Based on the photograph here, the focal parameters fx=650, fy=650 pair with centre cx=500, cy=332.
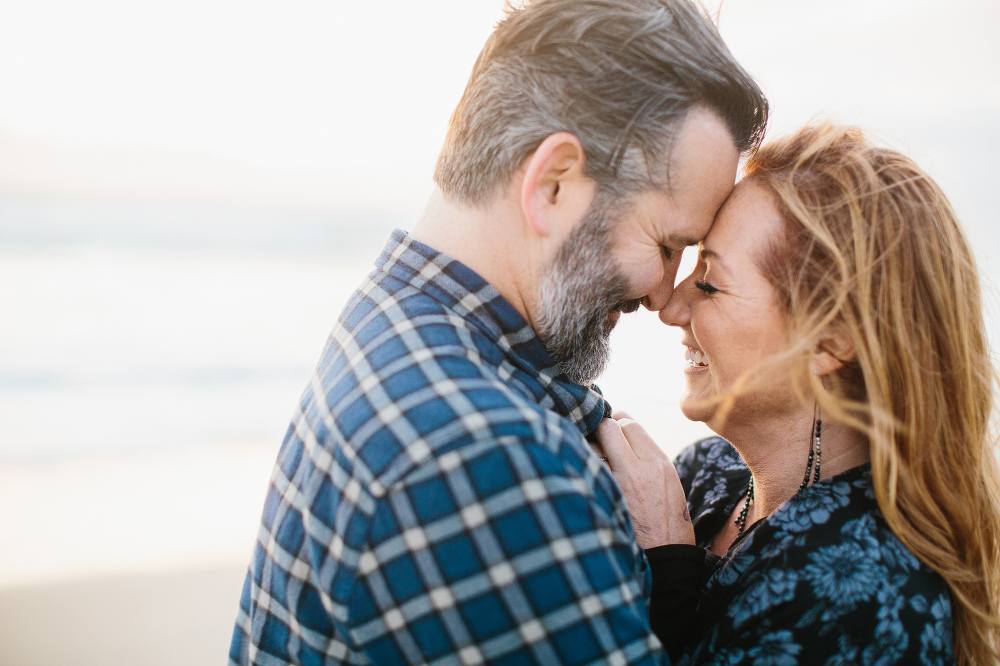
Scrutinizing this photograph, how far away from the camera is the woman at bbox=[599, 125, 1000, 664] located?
123 cm

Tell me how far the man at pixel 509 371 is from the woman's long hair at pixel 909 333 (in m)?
0.24

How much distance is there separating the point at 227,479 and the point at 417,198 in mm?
4871

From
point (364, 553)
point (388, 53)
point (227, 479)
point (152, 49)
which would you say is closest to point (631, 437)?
point (364, 553)

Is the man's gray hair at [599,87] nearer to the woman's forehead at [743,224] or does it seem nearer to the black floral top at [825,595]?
the woman's forehead at [743,224]

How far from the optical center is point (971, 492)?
140 cm

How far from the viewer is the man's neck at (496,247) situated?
1275 mm

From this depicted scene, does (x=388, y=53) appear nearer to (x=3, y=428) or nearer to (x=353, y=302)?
(x=3, y=428)

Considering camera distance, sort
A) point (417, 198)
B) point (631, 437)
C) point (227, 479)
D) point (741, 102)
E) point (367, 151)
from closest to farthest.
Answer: point (741, 102)
point (631, 437)
point (227, 479)
point (367, 151)
point (417, 198)

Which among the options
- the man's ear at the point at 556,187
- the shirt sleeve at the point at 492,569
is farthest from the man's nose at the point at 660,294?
the shirt sleeve at the point at 492,569

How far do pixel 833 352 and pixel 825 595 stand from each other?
0.52 metres

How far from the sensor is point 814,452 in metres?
1.51

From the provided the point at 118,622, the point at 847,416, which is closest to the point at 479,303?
the point at 847,416

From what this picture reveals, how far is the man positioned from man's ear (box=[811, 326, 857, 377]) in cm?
37

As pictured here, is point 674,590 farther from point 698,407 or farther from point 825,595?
point 698,407
